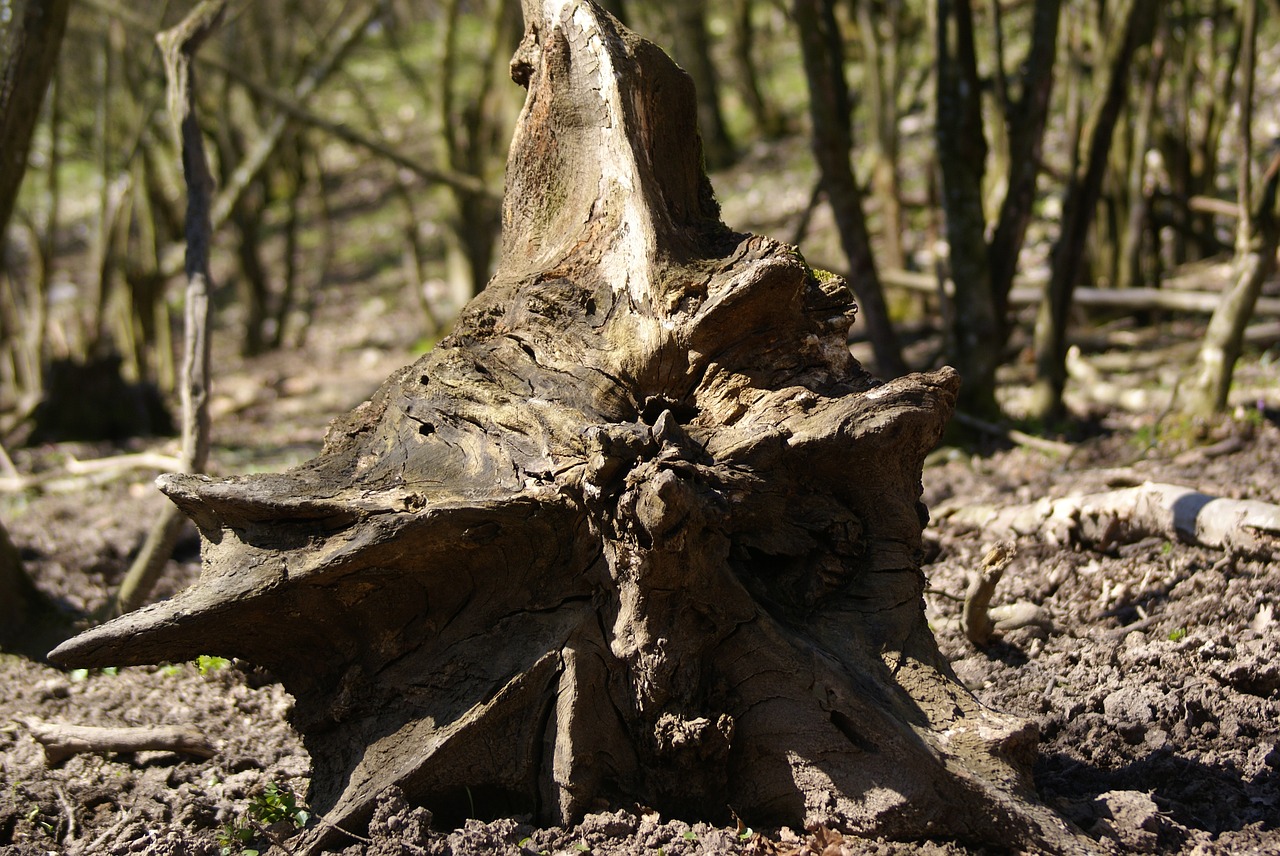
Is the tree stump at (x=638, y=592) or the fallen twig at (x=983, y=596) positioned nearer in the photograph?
the tree stump at (x=638, y=592)

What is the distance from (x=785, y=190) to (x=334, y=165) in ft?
45.3

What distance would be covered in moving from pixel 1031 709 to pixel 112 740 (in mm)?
2708

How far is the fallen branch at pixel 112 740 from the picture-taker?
123 inches

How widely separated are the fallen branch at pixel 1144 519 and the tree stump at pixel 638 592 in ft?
5.53

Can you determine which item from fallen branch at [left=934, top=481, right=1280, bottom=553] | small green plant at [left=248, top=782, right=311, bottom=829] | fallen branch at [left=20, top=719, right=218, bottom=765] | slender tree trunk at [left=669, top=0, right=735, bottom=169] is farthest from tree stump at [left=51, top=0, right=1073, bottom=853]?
slender tree trunk at [left=669, top=0, right=735, bottom=169]

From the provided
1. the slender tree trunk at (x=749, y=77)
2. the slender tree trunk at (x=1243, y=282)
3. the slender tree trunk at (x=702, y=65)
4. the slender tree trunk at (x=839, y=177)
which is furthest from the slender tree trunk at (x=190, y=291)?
the slender tree trunk at (x=749, y=77)

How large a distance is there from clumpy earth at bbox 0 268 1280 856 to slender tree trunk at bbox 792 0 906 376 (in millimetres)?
1109

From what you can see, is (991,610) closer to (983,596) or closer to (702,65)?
(983,596)

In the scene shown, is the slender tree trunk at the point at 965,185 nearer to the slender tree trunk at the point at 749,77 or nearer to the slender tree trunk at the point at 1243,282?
the slender tree trunk at the point at 1243,282

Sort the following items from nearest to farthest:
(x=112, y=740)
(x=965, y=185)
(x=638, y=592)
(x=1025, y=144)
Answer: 1. (x=638, y=592)
2. (x=112, y=740)
3. (x=1025, y=144)
4. (x=965, y=185)

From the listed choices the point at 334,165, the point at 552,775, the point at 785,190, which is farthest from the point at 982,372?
the point at 334,165

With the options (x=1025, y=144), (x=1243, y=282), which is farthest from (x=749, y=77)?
(x=1243, y=282)

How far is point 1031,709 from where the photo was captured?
2998 mm

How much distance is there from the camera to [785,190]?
52.0 ft
